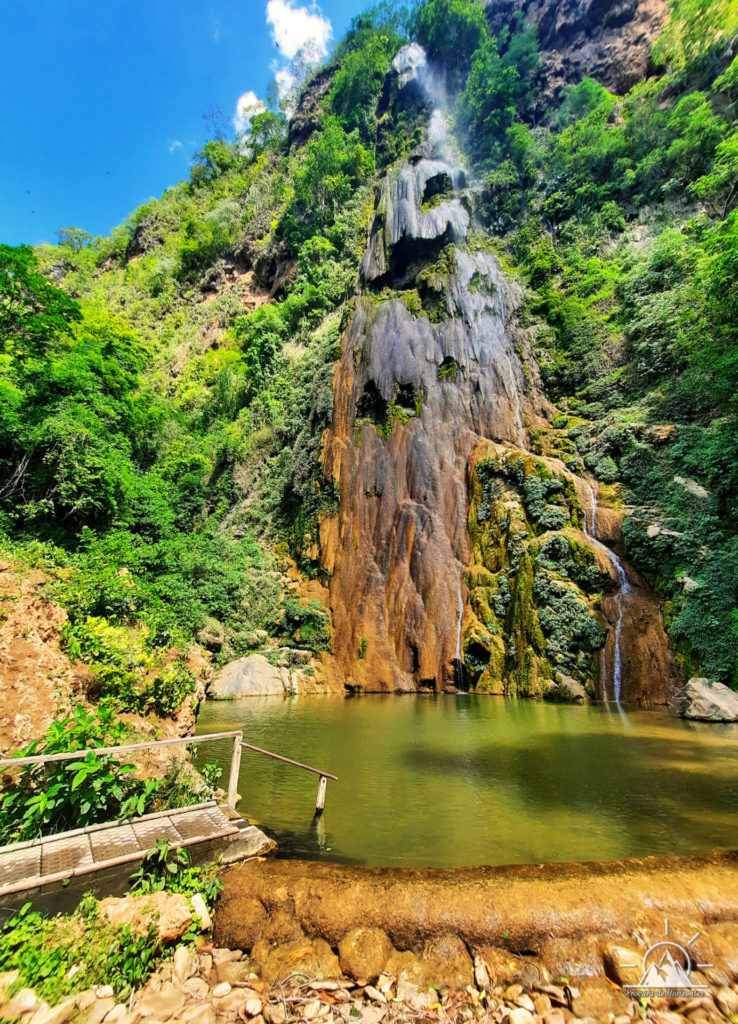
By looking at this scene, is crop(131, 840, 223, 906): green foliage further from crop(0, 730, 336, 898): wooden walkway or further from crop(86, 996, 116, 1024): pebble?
crop(86, 996, 116, 1024): pebble

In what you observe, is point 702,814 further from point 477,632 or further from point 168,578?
point 168,578

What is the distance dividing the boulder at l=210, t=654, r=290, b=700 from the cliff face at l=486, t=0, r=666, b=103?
4653cm

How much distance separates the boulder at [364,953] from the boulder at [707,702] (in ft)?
38.4

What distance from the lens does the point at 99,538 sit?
13.5 meters

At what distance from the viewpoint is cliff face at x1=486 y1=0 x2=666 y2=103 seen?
32750 mm

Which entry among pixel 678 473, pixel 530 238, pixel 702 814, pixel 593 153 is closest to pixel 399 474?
pixel 678 473

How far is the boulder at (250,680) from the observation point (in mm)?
17062

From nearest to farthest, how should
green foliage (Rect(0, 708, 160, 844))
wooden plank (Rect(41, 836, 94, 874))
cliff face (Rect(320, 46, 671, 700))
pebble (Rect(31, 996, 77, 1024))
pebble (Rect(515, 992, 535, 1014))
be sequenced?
pebble (Rect(31, 996, 77, 1024)), pebble (Rect(515, 992, 535, 1014)), wooden plank (Rect(41, 836, 94, 874)), green foliage (Rect(0, 708, 160, 844)), cliff face (Rect(320, 46, 671, 700))

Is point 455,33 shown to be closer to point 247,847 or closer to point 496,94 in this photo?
point 496,94

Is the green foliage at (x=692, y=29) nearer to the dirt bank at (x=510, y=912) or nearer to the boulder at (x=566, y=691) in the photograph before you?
the boulder at (x=566, y=691)

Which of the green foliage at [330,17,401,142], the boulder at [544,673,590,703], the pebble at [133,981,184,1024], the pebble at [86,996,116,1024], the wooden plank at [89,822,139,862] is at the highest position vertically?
the green foliage at [330,17,401,142]

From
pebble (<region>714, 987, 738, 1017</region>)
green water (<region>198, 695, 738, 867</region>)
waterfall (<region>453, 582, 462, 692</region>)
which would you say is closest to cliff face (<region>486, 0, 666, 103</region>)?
waterfall (<region>453, 582, 462, 692</region>)

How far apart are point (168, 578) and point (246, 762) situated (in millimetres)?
9121

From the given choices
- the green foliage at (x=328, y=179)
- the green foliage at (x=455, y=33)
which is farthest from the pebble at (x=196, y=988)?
the green foliage at (x=455, y=33)
